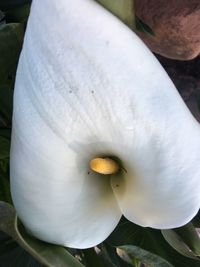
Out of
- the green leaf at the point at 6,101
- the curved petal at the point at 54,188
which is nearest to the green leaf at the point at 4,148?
the green leaf at the point at 6,101

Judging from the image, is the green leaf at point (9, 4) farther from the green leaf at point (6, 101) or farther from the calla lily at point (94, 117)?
the calla lily at point (94, 117)

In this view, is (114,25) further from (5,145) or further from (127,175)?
(5,145)

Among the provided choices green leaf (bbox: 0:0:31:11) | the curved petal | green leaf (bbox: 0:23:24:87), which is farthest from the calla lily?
green leaf (bbox: 0:0:31:11)

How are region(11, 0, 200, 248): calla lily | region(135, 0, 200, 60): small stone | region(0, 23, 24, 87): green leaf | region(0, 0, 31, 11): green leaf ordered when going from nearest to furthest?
1. region(11, 0, 200, 248): calla lily
2. region(0, 23, 24, 87): green leaf
3. region(0, 0, 31, 11): green leaf
4. region(135, 0, 200, 60): small stone

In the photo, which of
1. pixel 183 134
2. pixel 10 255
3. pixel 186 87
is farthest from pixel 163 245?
pixel 186 87

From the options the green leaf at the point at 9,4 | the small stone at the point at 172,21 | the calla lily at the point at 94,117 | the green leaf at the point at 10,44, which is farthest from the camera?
the small stone at the point at 172,21

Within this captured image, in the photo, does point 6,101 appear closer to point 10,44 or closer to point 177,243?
point 10,44

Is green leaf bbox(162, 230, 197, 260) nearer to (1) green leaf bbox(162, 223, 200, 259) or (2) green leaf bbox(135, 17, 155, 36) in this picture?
(1) green leaf bbox(162, 223, 200, 259)
